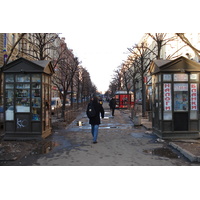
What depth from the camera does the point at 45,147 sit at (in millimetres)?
7891

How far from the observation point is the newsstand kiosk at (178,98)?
916 centimetres

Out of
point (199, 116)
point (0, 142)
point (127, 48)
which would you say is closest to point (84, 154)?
point (0, 142)

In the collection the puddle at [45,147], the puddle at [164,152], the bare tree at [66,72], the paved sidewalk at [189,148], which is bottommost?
the puddle at [45,147]

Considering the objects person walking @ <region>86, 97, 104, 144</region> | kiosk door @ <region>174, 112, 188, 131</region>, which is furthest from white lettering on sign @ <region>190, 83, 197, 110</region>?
person walking @ <region>86, 97, 104, 144</region>

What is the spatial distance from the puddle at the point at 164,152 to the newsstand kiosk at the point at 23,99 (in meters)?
4.62

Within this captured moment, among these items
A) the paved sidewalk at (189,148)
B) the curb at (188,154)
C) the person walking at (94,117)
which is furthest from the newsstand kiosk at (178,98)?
the person walking at (94,117)

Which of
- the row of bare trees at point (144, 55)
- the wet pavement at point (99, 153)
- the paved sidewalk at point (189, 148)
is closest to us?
the wet pavement at point (99, 153)

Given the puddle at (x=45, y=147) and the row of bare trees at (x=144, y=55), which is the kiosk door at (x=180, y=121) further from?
the puddle at (x=45, y=147)

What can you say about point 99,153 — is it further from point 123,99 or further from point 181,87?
point 123,99

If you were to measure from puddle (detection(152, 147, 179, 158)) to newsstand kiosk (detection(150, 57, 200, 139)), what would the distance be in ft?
5.84

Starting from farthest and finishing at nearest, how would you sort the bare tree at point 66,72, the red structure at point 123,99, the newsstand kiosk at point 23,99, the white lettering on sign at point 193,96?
the red structure at point 123,99 < the bare tree at point 66,72 < the white lettering on sign at point 193,96 < the newsstand kiosk at point 23,99

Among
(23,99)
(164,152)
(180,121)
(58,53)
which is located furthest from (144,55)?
(164,152)

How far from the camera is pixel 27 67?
9.15 meters

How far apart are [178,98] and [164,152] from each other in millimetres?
3084
